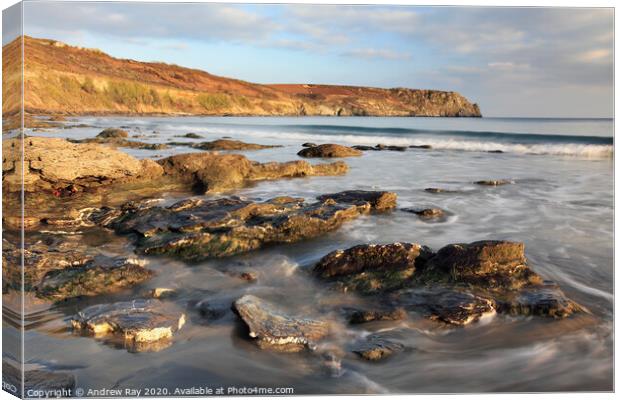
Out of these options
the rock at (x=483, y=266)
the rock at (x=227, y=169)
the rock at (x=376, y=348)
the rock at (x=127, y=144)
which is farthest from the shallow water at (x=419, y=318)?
the rock at (x=127, y=144)

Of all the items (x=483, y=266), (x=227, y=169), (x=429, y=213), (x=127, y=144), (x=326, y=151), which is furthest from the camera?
(x=127, y=144)

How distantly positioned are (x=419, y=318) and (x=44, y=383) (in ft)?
9.51

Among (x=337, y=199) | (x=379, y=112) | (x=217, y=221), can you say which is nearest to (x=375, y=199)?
(x=337, y=199)

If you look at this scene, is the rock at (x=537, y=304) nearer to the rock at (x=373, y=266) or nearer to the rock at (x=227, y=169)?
the rock at (x=373, y=266)

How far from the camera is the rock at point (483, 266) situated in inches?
180

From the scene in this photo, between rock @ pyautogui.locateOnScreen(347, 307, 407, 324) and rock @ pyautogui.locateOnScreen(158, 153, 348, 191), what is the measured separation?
176 inches

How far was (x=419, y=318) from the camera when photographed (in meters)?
4.10

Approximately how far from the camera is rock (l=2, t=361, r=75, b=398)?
3.52 metres

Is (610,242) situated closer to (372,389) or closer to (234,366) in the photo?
(372,389)

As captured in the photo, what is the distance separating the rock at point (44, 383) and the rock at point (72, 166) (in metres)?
3.05

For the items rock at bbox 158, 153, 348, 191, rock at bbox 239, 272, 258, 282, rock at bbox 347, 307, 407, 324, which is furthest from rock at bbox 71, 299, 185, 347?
rock at bbox 158, 153, 348, 191

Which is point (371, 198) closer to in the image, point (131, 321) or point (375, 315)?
point (375, 315)

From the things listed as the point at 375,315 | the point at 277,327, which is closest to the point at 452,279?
the point at 375,315

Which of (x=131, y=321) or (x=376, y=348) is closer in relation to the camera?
(x=376, y=348)
